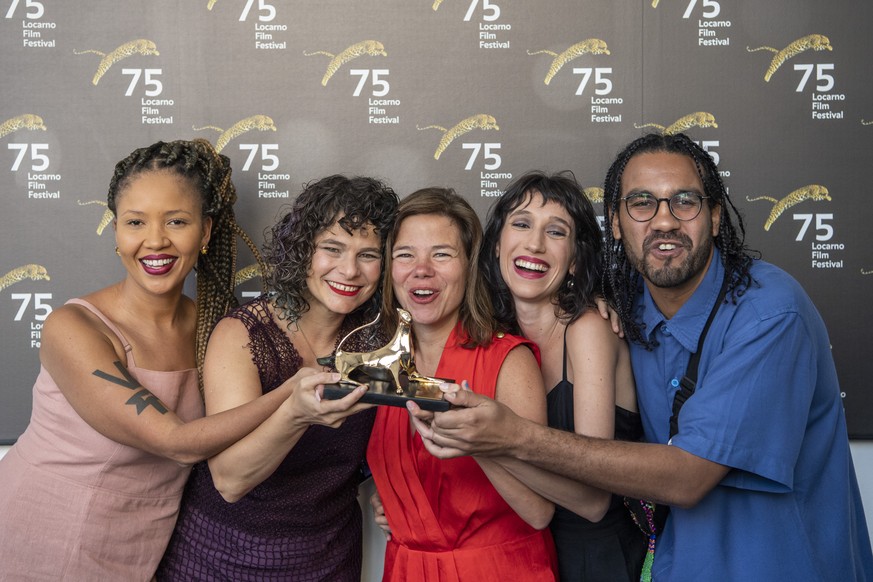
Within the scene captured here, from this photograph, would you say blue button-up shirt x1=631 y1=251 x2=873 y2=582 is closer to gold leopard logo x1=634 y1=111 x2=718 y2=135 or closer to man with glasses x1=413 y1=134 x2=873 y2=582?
man with glasses x1=413 y1=134 x2=873 y2=582

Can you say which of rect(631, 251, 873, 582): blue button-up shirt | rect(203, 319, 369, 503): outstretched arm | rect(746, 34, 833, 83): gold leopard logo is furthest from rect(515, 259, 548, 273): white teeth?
rect(746, 34, 833, 83): gold leopard logo

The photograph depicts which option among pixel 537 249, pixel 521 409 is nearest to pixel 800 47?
pixel 537 249

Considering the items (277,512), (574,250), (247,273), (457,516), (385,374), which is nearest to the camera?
(385,374)

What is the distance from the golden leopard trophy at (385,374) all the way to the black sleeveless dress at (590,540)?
38 centimetres

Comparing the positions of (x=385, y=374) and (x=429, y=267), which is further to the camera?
Answer: (x=429, y=267)

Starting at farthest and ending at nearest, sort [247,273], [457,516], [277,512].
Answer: [247,273] → [277,512] → [457,516]

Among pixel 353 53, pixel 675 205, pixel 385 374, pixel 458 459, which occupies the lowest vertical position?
pixel 458 459

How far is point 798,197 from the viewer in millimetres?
2541

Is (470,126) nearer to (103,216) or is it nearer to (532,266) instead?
(532,266)

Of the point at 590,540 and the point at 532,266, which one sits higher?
the point at 532,266

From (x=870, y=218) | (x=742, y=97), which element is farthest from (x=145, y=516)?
(x=870, y=218)

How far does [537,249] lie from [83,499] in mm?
1384

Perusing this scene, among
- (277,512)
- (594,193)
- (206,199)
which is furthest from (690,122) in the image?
(277,512)

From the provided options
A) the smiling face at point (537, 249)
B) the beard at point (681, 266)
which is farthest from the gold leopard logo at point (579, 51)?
the beard at point (681, 266)
